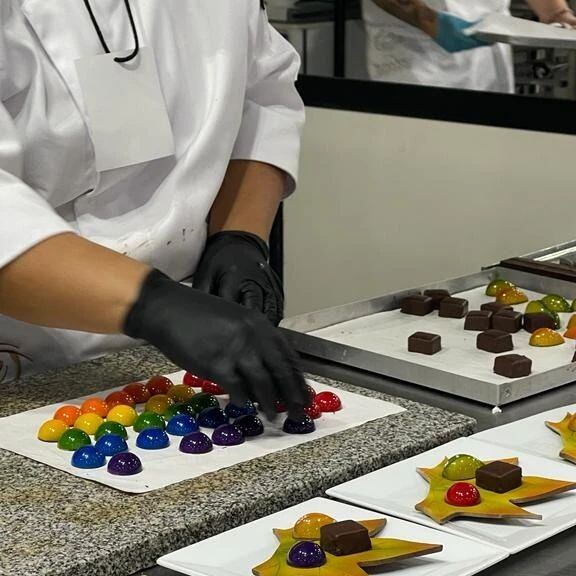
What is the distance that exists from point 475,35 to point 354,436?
1.68 meters

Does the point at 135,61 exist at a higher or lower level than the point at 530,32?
higher

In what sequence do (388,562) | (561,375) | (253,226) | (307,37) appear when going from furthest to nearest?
(307,37), (253,226), (561,375), (388,562)

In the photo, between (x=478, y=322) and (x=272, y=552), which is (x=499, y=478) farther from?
(x=478, y=322)

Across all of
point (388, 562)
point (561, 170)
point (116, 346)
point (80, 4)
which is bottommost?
point (561, 170)

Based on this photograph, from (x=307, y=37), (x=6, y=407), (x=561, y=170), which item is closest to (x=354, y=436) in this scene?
(x=6, y=407)

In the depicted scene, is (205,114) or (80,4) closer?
(80,4)

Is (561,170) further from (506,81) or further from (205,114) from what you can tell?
(205,114)

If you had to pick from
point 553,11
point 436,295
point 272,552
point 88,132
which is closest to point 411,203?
point 553,11

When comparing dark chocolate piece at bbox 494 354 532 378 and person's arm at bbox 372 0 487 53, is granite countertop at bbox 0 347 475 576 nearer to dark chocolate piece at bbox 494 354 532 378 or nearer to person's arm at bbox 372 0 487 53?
dark chocolate piece at bbox 494 354 532 378

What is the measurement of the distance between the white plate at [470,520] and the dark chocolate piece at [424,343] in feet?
0.86

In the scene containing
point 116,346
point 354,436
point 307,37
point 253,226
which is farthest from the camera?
point 307,37

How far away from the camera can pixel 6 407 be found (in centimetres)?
132

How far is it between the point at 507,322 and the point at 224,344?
0.47 m

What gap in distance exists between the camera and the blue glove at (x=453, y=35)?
9.01 ft
